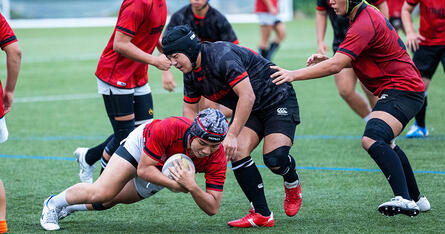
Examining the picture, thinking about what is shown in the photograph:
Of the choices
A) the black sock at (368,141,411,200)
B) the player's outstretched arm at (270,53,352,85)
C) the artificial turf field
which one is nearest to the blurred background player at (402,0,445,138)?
the artificial turf field

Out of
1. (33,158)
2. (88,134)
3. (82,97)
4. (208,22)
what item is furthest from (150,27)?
(82,97)

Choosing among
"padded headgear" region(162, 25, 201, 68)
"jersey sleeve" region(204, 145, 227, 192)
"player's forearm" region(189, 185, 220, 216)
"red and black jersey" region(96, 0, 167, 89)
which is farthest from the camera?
"red and black jersey" region(96, 0, 167, 89)

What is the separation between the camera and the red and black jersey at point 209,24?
324 inches

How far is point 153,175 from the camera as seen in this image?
5.05 metres

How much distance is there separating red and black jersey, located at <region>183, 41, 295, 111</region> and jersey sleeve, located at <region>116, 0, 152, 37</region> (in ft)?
3.02

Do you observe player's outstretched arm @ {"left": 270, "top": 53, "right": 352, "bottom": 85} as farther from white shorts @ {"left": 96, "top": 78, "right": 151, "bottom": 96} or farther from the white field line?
the white field line

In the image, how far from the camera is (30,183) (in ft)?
23.7

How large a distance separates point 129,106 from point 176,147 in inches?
71.1

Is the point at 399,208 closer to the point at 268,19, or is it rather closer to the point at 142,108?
the point at 142,108

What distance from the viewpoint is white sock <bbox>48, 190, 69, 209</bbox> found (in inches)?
216

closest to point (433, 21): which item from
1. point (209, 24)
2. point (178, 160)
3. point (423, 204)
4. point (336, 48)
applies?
point (336, 48)

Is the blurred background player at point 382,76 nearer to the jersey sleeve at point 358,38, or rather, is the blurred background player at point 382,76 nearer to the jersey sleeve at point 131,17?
the jersey sleeve at point 358,38

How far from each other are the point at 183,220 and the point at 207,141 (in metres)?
1.24

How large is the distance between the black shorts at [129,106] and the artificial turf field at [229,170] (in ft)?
2.71
